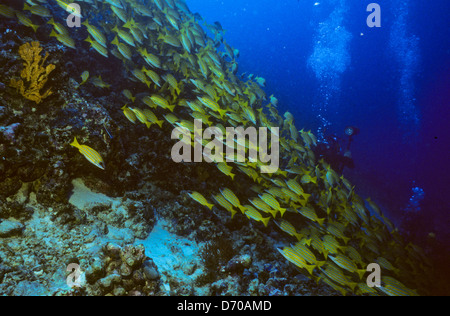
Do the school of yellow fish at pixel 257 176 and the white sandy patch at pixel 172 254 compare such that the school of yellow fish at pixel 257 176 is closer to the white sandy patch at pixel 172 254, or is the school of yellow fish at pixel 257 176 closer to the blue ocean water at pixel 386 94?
the white sandy patch at pixel 172 254

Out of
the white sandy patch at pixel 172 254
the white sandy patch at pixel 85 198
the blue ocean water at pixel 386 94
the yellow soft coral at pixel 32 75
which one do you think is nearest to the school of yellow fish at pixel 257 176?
the yellow soft coral at pixel 32 75

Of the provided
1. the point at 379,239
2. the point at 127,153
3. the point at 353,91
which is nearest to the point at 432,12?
the point at 353,91

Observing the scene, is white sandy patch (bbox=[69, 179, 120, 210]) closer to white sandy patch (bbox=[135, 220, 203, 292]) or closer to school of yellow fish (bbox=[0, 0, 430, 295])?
white sandy patch (bbox=[135, 220, 203, 292])

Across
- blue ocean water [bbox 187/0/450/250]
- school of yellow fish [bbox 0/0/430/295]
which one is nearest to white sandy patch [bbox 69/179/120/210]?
school of yellow fish [bbox 0/0/430/295]

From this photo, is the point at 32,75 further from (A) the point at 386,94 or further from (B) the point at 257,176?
(A) the point at 386,94

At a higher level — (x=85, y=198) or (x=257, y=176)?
(x=257, y=176)

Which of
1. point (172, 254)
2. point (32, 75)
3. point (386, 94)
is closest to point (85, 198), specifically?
point (172, 254)

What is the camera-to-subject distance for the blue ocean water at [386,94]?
1208 inches

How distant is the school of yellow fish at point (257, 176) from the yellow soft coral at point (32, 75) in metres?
0.71

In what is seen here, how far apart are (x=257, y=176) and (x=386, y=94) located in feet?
243

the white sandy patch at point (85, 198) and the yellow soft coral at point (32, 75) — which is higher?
the yellow soft coral at point (32, 75)

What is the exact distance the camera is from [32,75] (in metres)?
4.40

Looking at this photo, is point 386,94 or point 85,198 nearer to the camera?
point 85,198

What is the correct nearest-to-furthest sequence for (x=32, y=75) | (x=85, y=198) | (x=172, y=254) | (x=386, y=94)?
(x=32, y=75), (x=85, y=198), (x=172, y=254), (x=386, y=94)
